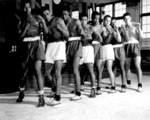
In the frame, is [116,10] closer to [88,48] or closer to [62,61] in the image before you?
[88,48]

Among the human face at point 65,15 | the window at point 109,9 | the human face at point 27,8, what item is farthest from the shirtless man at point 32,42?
the window at point 109,9

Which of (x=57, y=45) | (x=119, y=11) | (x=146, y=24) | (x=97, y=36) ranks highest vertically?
(x=119, y=11)

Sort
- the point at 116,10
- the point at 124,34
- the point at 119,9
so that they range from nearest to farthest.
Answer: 1. the point at 124,34
2. the point at 119,9
3. the point at 116,10

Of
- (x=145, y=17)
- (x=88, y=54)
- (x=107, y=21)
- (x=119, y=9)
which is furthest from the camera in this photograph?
(x=119, y=9)

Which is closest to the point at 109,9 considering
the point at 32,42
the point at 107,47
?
the point at 107,47

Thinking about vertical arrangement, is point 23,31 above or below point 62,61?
above

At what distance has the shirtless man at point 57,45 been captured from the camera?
359cm

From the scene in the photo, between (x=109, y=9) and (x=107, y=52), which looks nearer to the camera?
(x=107, y=52)

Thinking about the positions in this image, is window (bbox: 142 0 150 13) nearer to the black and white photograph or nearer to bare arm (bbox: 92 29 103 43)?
the black and white photograph

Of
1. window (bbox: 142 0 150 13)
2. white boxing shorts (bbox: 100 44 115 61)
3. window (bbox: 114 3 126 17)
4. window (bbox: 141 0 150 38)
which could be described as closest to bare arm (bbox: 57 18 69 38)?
white boxing shorts (bbox: 100 44 115 61)

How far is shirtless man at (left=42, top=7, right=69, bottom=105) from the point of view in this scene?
3.59 metres

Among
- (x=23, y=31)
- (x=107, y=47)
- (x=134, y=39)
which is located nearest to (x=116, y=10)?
(x=134, y=39)

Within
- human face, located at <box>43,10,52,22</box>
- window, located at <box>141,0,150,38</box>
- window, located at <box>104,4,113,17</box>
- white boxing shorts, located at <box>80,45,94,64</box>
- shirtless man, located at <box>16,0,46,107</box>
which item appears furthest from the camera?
window, located at <box>104,4,113,17</box>

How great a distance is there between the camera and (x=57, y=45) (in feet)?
12.1
